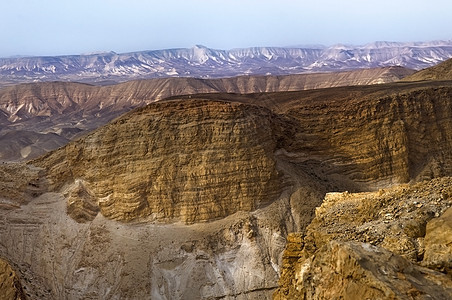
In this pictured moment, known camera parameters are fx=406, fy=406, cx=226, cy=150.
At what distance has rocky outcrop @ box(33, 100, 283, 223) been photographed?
27531 mm

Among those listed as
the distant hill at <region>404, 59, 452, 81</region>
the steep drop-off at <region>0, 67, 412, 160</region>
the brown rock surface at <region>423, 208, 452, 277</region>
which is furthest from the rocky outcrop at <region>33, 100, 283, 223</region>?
the steep drop-off at <region>0, 67, 412, 160</region>

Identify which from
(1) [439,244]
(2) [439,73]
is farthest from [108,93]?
(1) [439,244]

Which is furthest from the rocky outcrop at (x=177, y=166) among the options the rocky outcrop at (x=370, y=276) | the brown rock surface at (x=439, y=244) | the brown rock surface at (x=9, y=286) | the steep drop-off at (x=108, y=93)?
the steep drop-off at (x=108, y=93)

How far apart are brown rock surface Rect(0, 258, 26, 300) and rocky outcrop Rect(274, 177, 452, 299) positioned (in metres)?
12.9

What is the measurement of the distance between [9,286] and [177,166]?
1262 cm

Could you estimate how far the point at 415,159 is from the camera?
35.3m

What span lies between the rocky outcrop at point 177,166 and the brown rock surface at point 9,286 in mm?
8989

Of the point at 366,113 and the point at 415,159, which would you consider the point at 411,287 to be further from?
the point at 415,159

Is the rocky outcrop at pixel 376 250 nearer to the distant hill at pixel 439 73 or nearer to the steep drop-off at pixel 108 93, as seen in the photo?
the distant hill at pixel 439 73

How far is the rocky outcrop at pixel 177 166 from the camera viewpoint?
27.5 metres

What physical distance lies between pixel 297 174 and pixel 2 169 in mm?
21527

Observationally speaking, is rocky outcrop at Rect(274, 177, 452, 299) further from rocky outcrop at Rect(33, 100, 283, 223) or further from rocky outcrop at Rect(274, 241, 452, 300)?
rocky outcrop at Rect(33, 100, 283, 223)

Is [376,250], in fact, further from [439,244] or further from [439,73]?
[439,73]

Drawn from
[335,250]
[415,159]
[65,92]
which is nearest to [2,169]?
[335,250]
